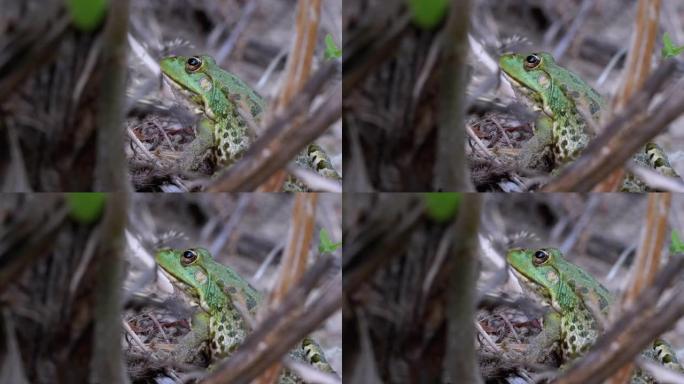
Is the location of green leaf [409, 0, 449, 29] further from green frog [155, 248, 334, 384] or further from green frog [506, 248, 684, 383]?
green frog [155, 248, 334, 384]

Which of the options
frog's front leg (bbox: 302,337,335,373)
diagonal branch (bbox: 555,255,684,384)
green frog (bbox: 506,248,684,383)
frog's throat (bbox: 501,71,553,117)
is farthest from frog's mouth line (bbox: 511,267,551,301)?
frog's front leg (bbox: 302,337,335,373)

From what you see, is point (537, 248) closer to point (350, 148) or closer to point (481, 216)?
point (481, 216)

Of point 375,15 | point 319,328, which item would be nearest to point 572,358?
point 319,328

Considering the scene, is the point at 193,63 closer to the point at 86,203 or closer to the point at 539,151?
the point at 86,203

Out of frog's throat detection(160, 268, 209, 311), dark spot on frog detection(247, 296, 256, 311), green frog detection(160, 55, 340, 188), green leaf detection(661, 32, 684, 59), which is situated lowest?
dark spot on frog detection(247, 296, 256, 311)

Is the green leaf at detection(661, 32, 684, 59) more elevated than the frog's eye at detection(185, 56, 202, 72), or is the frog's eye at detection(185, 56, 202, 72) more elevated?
the green leaf at detection(661, 32, 684, 59)
